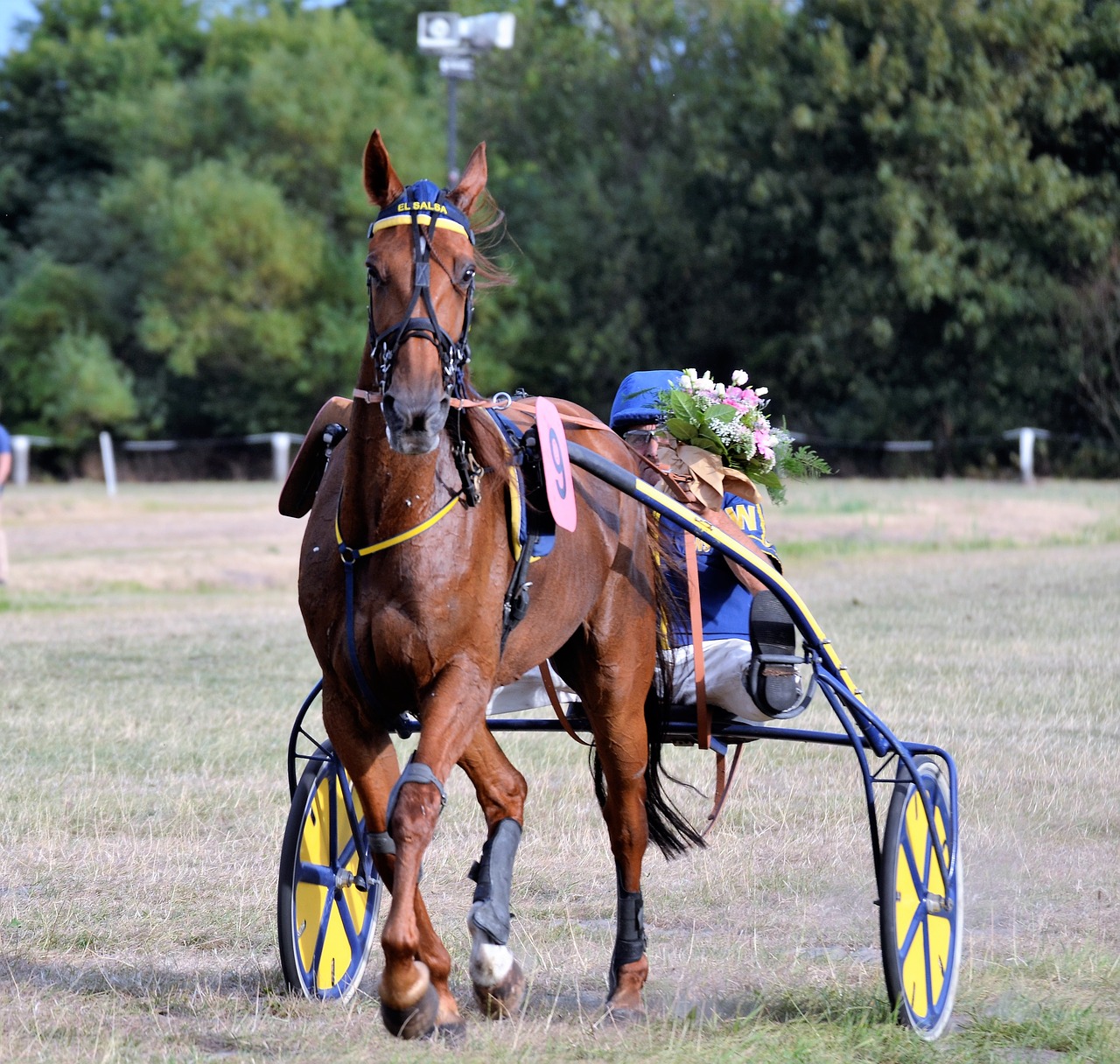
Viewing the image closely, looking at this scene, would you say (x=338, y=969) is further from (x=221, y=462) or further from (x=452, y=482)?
(x=221, y=462)

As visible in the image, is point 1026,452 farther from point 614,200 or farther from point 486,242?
point 486,242

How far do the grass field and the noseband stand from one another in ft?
4.94

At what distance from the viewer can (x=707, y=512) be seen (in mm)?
4703

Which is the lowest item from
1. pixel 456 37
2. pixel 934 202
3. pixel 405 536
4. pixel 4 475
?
pixel 4 475

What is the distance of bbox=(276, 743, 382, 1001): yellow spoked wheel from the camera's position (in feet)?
13.1

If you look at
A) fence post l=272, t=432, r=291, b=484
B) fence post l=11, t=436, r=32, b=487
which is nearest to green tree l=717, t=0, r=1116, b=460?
fence post l=272, t=432, r=291, b=484

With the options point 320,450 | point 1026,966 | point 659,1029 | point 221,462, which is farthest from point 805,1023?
point 221,462

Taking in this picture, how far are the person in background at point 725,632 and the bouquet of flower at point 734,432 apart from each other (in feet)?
0.38

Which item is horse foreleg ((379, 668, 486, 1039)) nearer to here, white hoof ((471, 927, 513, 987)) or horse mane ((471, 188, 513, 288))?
white hoof ((471, 927, 513, 987))

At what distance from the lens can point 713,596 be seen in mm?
4695

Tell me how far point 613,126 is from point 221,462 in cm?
1167

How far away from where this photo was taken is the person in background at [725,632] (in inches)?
170

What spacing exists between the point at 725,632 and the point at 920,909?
1013 mm

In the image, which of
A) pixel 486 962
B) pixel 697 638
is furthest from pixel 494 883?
pixel 697 638
